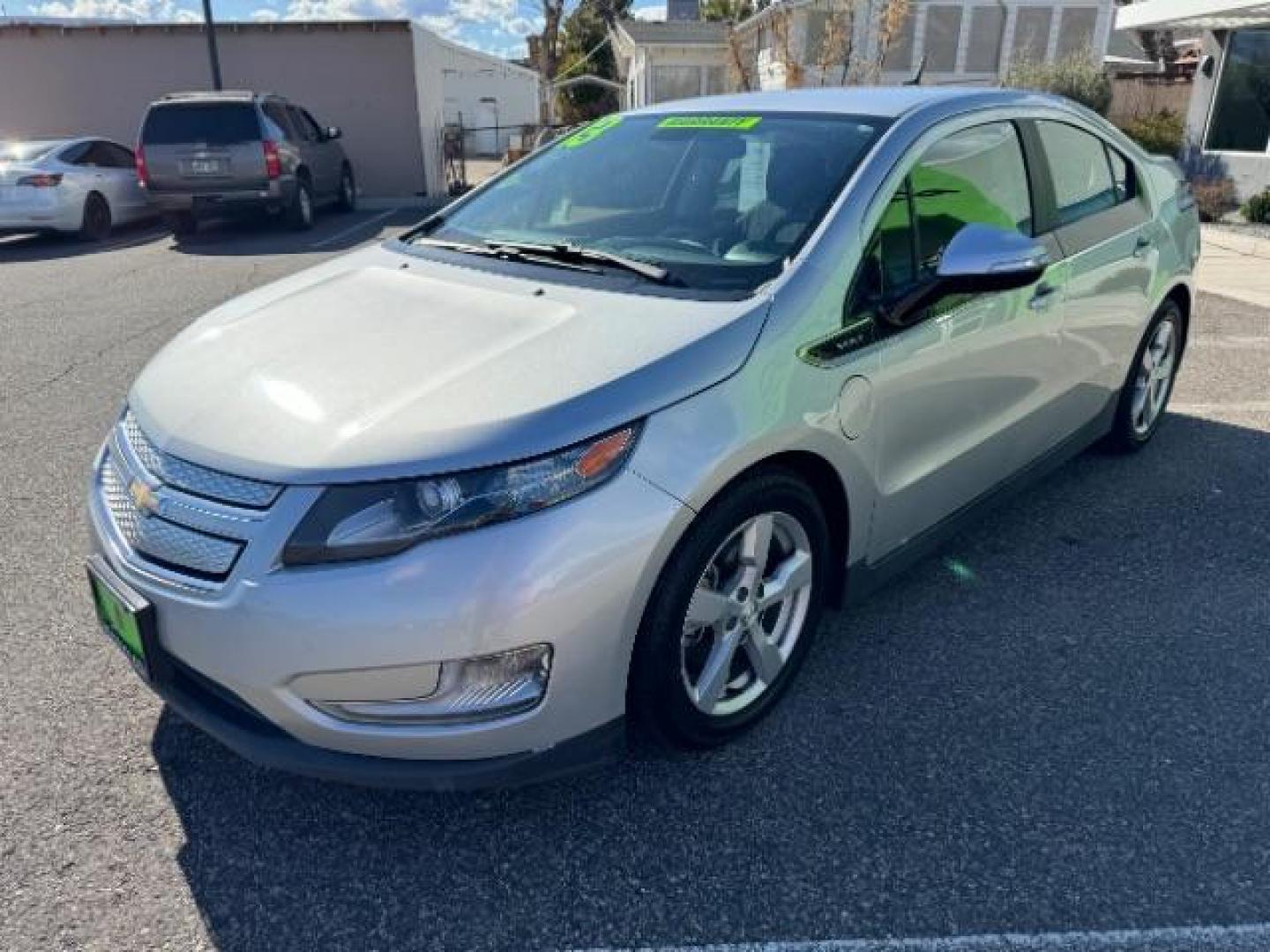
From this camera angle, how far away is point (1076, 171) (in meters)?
3.87

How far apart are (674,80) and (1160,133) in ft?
59.9

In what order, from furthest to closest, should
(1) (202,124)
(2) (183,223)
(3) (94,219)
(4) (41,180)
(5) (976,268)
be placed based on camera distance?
(2) (183,223), (3) (94,219), (1) (202,124), (4) (41,180), (5) (976,268)

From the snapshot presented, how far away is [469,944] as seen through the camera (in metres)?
2.10

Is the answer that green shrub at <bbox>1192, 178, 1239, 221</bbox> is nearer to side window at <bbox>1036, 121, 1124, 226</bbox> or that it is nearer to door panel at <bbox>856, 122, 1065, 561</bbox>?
side window at <bbox>1036, 121, 1124, 226</bbox>

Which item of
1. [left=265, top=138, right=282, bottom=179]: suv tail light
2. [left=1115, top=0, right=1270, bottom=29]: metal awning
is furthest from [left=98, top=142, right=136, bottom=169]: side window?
[left=1115, top=0, right=1270, bottom=29]: metal awning

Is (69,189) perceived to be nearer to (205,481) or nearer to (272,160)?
(272,160)

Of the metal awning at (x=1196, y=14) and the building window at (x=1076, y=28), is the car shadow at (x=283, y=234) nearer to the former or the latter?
the metal awning at (x=1196, y=14)

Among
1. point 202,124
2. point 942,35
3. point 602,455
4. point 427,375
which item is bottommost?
point 202,124

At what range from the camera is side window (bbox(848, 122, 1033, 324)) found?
2.82 meters

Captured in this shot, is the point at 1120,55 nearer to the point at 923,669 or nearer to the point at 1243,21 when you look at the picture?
the point at 1243,21

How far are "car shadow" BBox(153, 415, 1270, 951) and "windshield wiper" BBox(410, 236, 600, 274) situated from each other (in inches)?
57.5

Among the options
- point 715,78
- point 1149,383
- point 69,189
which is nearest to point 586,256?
point 1149,383

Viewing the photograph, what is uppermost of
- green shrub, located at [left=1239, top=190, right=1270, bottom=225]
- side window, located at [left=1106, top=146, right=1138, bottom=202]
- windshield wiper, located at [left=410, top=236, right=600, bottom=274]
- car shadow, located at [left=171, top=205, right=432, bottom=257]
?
side window, located at [left=1106, top=146, right=1138, bottom=202]

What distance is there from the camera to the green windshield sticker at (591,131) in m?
3.81
